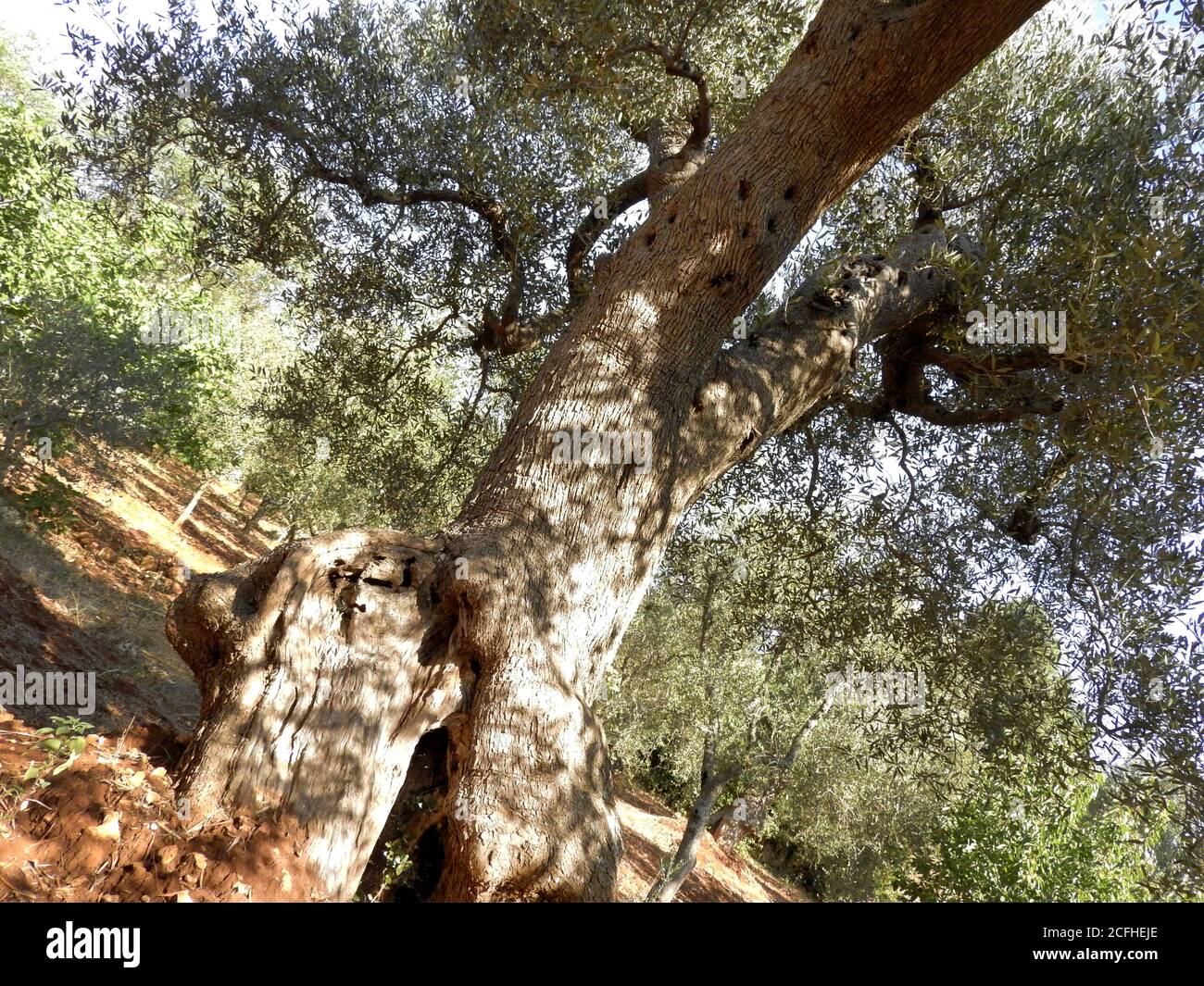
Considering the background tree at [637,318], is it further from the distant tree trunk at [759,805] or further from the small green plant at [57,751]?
the distant tree trunk at [759,805]

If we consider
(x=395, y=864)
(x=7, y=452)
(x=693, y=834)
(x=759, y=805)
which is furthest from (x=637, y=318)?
(x=759, y=805)

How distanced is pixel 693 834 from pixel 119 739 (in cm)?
1198

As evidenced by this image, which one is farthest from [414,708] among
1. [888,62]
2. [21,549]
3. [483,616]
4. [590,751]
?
[21,549]

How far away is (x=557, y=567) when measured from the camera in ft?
12.0

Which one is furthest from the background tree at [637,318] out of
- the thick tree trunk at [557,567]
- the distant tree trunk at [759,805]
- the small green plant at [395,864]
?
the distant tree trunk at [759,805]

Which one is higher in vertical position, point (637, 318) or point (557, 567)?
point (637, 318)

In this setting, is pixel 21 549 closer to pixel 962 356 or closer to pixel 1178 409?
pixel 962 356

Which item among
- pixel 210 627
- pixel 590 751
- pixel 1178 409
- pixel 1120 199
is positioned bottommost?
pixel 590 751

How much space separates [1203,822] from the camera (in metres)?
5.14

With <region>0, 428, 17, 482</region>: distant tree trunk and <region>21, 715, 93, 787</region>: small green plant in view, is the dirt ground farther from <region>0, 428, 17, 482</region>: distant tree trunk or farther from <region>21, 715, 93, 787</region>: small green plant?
<region>0, 428, 17, 482</region>: distant tree trunk

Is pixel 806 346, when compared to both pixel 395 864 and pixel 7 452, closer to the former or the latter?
pixel 395 864

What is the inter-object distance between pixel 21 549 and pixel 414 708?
31.6 ft

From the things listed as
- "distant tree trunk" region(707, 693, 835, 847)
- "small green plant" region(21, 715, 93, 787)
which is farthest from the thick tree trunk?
"distant tree trunk" region(707, 693, 835, 847)
